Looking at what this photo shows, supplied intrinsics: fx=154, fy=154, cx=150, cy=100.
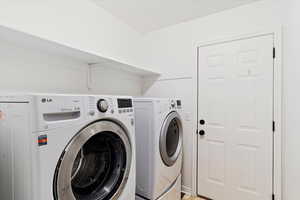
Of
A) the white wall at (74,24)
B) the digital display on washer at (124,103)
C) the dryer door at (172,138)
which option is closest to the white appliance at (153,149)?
the dryer door at (172,138)

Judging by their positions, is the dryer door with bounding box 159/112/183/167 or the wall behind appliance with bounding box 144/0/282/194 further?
the wall behind appliance with bounding box 144/0/282/194

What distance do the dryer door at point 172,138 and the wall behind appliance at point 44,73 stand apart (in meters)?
0.92

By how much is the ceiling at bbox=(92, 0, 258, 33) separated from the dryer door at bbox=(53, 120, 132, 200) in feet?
5.15

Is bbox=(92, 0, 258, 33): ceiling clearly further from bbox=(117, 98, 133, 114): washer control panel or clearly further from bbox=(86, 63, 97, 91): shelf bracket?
bbox=(117, 98, 133, 114): washer control panel

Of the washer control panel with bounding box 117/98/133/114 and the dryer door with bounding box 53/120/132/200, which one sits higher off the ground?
the washer control panel with bounding box 117/98/133/114

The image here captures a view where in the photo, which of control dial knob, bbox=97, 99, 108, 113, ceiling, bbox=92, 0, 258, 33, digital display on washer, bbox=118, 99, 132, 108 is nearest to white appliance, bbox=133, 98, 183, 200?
digital display on washer, bbox=118, 99, 132, 108

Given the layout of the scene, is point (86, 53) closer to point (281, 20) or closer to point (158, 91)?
point (158, 91)

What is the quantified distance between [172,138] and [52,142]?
4.47 ft

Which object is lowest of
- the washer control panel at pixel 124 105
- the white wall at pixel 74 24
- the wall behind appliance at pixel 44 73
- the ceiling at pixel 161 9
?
the washer control panel at pixel 124 105

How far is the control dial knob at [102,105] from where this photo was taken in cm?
93

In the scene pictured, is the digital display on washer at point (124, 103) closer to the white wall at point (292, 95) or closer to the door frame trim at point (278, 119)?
the white wall at point (292, 95)

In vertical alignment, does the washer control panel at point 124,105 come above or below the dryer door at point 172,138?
above

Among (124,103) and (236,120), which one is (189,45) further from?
(124,103)

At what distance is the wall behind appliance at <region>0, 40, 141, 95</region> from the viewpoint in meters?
1.22
